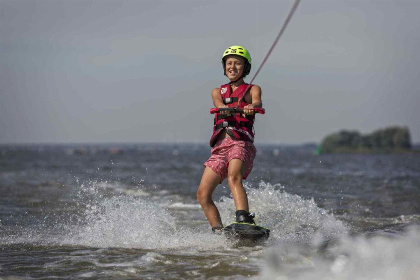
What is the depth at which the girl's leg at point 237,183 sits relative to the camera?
564cm

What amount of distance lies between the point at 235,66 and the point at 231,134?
772mm

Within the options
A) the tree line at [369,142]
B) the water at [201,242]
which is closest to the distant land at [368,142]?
the tree line at [369,142]

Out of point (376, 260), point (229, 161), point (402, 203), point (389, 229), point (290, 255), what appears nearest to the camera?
point (376, 260)

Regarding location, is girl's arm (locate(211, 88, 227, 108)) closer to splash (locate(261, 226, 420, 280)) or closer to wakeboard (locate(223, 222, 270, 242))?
wakeboard (locate(223, 222, 270, 242))

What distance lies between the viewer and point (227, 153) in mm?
5922

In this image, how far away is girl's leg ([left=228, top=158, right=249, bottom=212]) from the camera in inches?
222

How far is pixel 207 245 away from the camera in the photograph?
5.46m

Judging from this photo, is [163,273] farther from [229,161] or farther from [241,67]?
[241,67]

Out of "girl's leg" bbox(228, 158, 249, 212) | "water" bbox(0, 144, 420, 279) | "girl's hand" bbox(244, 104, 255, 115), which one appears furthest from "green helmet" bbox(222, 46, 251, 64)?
"water" bbox(0, 144, 420, 279)

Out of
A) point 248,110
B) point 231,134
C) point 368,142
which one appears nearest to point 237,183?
point 231,134

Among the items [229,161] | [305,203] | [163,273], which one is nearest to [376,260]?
[163,273]

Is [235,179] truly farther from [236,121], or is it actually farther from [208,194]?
[236,121]

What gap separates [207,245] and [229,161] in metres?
0.96

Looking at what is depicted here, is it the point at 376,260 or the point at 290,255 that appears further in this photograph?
the point at 290,255
